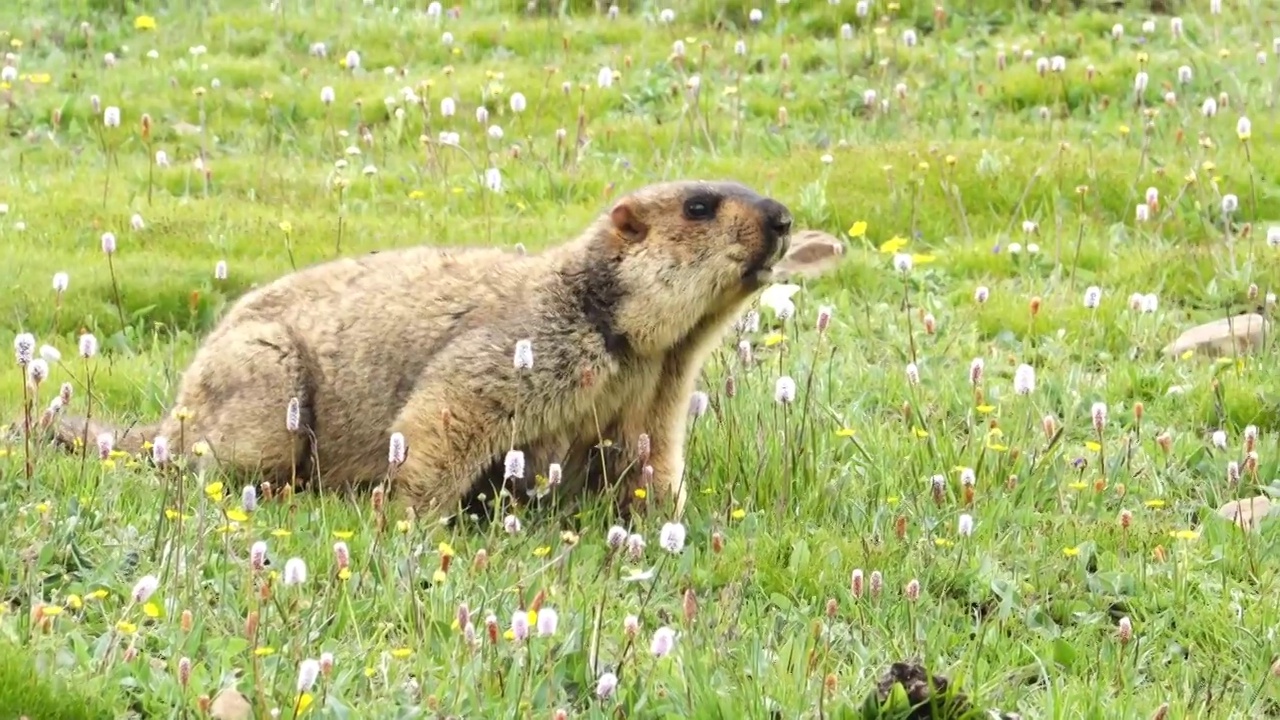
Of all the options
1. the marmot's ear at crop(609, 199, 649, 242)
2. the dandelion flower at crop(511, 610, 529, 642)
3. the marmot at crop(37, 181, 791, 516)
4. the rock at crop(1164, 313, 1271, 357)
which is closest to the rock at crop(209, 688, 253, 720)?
the dandelion flower at crop(511, 610, 529, 642)

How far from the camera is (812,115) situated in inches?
551

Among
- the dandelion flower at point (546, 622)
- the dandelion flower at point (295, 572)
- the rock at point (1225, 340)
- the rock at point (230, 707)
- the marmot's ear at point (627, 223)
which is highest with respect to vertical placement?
the marmot's ear at point (627, 223)

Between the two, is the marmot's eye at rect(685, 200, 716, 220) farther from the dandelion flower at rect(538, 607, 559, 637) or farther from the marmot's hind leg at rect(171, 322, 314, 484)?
the dandelion flower at rect(538, 607, 559, 637)

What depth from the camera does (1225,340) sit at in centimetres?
943

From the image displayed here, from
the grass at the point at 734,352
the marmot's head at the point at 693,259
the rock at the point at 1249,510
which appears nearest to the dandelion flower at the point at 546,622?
the grass at the point at 734,352

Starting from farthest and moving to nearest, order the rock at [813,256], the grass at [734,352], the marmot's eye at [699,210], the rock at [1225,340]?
the rock at [813,256]
the rock at [1225,340]
the marmot's eye at [699,210]
the grass at [734,352]

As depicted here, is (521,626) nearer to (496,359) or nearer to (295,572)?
(295,572)

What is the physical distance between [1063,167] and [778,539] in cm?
604

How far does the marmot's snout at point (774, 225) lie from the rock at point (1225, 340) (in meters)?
3.12

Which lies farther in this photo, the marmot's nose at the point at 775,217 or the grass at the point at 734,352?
the marmot's nose at the point at 775,217

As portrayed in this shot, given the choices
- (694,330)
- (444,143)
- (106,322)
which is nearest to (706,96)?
(444,143)

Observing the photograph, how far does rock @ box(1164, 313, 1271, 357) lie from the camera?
9406 mm

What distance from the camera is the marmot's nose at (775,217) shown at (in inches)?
286

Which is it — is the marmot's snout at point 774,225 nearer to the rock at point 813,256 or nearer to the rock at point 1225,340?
the rock at point 1225,340
